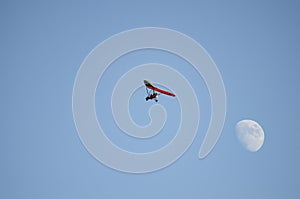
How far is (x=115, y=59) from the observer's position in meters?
7.02

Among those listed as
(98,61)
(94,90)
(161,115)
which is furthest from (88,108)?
(161,115)

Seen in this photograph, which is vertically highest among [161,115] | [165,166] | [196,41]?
[196,41]

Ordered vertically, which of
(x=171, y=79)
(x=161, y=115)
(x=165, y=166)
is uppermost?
(x=171, y=79)

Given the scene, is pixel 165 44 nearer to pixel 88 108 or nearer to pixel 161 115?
pixel 161 115

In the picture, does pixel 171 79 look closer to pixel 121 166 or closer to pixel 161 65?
pixel 161 65

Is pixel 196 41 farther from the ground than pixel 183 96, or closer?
farther from the ground

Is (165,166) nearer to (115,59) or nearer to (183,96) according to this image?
(183,96)

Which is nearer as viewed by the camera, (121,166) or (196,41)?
(121,166)

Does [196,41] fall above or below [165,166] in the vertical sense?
above

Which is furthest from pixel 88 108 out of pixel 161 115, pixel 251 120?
pixel 251 120

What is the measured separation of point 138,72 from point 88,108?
3.72 ft

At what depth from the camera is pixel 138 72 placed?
278 inches

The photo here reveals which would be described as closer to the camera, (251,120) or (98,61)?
(98,61)

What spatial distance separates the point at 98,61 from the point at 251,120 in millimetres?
3220
